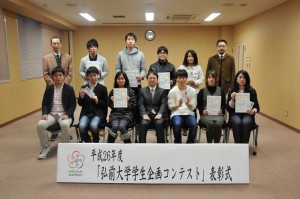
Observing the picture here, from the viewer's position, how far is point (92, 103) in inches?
131

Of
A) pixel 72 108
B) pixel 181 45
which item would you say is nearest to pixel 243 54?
pixel 181 45

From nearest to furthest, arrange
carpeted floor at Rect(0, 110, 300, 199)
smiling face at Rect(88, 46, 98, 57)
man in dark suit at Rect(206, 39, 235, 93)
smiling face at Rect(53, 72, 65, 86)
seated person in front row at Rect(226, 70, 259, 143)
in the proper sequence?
carpeted floor at Rect(0, 110, 300, 199) → seated person in front row at Rect(226, 70, 259, 143) → smiling face at Rect(53, 72, 65, 86) → smiling face at Rect(88, 46, 98, 57) → man in dark suit at Rect(206, 39, 235, 93)

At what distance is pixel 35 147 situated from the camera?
3.80m

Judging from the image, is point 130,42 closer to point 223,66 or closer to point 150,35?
point 223,66

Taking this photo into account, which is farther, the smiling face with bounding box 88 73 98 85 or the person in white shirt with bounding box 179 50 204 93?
the person in white shirt with bounding box 179 50 204 93

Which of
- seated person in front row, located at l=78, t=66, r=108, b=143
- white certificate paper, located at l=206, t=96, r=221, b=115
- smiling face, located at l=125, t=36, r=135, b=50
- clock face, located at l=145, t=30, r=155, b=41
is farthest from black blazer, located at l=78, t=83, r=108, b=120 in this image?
clock face, located at l=145, t=30, r=155, b=41

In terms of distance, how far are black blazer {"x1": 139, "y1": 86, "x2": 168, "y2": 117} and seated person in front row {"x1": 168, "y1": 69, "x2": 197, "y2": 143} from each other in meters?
0.09

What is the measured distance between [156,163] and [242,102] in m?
1.48

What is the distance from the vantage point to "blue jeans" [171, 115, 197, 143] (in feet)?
10.3

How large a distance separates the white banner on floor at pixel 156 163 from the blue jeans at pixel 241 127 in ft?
2.72

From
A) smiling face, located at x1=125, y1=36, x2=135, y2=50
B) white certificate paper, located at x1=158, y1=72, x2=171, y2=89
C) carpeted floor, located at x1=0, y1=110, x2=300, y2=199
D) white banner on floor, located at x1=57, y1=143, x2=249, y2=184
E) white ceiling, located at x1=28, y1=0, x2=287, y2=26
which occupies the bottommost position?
carpeted floor, located at x1=0, y1=110, x2=300, y2=199

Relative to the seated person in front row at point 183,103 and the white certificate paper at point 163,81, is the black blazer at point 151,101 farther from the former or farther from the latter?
the white certificate paper at point 163,81

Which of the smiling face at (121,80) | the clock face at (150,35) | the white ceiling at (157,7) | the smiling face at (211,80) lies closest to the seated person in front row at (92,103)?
the smiling face at (121,80)

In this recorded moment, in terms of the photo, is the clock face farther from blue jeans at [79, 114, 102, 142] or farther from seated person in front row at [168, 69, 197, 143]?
blue jeans at [79, 114, 102, 142]
